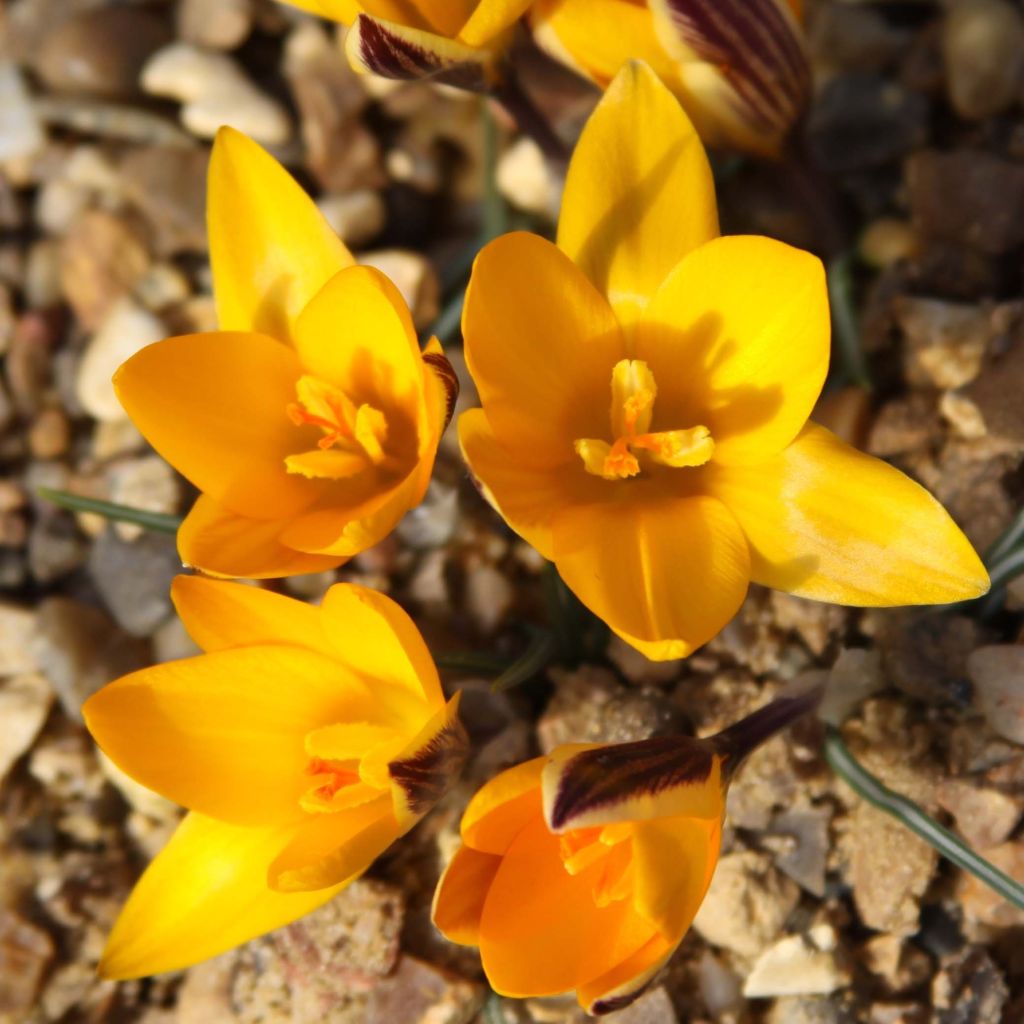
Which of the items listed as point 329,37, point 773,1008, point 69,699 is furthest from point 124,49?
point 773,1008

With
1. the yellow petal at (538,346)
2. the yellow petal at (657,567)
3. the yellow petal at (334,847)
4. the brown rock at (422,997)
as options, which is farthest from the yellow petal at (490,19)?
the brown rock at (422,997)

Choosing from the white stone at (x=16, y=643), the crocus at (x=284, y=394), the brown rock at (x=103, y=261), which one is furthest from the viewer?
the brown rock at (x=103, y=261)

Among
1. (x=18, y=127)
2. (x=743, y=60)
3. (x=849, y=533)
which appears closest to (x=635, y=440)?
(x=849, y=533)

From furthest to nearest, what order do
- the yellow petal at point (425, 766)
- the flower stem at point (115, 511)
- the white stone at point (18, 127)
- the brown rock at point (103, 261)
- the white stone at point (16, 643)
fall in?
the white stone at point (18, 127) → the brown rock at point (103, 261) → the white stone at point (16, 643) → the flower stem at point (115, 511) → the yellow petal at point (425, 766)

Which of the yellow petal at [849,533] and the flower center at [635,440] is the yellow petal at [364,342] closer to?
the flower center at [635,440]

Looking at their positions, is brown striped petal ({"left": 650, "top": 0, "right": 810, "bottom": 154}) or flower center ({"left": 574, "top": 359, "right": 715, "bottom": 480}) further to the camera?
brown striped petal ({"left": 650, "top": 0, "right": 810, "bottom": 154})

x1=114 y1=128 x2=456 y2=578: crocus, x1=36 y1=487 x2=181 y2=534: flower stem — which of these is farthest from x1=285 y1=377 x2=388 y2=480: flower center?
x1=36 y1=487 x2=181 y2=534: flower stem

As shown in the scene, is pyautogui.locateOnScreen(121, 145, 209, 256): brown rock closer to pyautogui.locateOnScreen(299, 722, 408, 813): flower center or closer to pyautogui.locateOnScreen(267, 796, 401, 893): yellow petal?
pyautogui.locateOnScreen(299, 722, 408, 813): flower center
